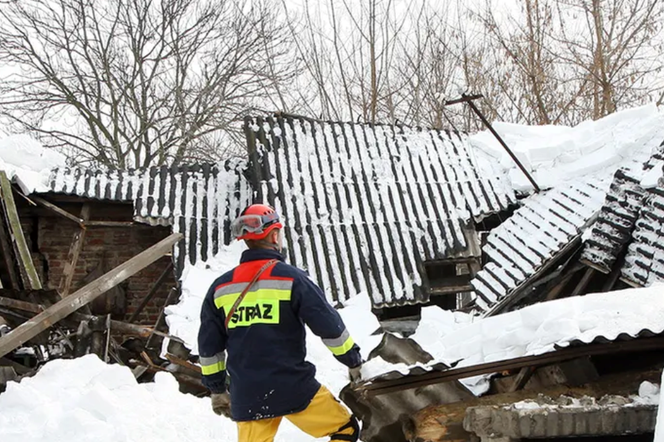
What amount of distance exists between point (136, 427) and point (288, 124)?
6.08 meters

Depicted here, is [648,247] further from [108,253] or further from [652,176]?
[108,253]

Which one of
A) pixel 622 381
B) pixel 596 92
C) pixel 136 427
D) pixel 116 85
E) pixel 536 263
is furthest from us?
pixel 116 85

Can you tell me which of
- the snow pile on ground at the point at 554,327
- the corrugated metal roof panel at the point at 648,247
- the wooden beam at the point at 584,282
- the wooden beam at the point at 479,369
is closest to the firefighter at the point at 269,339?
the wooden beam at the point at 479,369

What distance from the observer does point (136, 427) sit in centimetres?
477

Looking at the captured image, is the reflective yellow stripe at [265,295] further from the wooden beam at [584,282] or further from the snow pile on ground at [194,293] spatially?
the wooden beam at [584,282]

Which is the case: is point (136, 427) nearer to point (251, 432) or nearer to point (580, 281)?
point (251, 432)

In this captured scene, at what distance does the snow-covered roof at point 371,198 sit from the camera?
829cm

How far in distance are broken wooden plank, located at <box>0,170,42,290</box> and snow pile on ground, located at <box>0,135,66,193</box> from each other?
1.95 feet

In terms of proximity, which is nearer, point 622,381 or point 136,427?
point 622,381

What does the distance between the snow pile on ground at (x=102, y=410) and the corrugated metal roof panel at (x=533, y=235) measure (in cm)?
372

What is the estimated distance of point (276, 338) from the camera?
10.9 ft


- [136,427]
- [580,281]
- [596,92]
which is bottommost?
[136,427]

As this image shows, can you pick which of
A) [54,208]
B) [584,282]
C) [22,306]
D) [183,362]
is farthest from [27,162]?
[584,282]

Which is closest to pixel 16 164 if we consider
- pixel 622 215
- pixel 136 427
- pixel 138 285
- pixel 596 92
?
pixel 138 285
